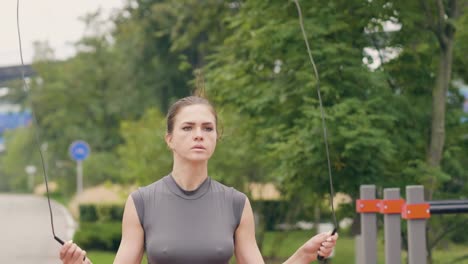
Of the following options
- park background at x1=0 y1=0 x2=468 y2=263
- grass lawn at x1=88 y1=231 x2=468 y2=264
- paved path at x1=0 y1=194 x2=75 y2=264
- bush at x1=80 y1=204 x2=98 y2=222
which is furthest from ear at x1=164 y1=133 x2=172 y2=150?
bush at x1=80 y1=204 x2=98 y2=222

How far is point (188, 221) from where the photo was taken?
4.04 m

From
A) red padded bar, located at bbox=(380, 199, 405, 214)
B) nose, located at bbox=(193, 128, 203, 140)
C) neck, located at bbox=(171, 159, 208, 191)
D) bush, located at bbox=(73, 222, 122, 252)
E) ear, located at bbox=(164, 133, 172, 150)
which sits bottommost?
bush, located at bbox=(73, 222, 122, 252)

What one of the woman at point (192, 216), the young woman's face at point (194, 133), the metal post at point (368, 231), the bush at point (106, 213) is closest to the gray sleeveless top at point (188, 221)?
the woman at point (192, 216)

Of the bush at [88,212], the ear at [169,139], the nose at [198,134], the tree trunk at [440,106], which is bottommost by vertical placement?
the bush at [88,212]

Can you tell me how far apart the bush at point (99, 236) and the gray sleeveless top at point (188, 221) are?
870 inches

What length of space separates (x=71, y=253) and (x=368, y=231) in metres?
7.68

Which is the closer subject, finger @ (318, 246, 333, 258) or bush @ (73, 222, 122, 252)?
finger @ (318, 246, 333, 258)

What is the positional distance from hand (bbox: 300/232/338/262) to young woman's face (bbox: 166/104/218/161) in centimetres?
49

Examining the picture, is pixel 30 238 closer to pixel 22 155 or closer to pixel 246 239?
pixel 246 239

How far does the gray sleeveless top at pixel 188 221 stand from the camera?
397 centimetres

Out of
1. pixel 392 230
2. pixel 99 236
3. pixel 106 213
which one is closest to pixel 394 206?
pixel 392 230

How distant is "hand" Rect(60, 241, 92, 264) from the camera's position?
3.76 meters

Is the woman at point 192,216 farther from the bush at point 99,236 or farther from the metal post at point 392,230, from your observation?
the bush at point 99,236

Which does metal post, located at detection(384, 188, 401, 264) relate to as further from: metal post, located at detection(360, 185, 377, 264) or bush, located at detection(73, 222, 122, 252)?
bush, located at detection(73, 222, 122, 252)
